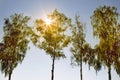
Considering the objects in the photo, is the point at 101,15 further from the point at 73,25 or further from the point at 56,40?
the point at 56,40

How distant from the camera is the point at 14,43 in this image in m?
33.8

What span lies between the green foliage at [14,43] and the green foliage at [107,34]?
880 centimetres

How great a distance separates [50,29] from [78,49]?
5.10 meters

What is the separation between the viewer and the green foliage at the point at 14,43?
1304 inches

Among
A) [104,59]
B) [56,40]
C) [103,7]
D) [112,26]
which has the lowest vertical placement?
[104,59]

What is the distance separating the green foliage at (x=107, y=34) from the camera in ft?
101

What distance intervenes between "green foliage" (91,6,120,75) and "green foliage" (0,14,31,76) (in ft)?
28.9

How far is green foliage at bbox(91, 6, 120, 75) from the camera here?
30688 millimetres

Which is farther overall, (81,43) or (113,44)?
(81,43)

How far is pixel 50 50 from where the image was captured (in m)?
30.4

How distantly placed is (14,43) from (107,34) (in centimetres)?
1165

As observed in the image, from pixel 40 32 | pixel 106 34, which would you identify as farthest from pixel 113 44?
pixel 40 32

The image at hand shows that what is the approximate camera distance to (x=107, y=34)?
31.8 meters

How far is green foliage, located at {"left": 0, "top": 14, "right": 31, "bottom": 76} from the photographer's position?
33.1m
